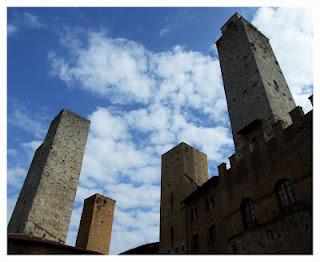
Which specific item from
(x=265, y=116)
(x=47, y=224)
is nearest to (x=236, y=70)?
(x=265, y=116)

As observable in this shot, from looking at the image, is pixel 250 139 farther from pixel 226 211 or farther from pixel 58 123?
pixel 58 123

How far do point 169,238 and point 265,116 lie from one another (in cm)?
1094

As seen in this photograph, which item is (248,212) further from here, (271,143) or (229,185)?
(271,143)

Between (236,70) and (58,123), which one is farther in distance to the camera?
A: (58,123)

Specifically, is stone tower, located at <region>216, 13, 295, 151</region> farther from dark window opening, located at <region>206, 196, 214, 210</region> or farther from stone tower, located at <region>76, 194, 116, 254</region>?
stone tower, located at <region>76, 194, 116, 254</region>

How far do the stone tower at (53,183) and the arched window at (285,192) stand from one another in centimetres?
1383

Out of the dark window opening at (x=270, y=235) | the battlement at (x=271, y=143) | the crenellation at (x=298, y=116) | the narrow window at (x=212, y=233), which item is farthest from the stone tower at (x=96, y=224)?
the crenellation at (x=298, y=116)

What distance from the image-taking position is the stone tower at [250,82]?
16078 millimetres

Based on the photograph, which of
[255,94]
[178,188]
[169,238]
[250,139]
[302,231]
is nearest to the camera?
[302,231]

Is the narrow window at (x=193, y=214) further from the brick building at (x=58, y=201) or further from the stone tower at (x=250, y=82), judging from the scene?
the stone tower at (x=250, y=82)

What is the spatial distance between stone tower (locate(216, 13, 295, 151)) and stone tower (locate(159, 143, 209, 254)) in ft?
23.3

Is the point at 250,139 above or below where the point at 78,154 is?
below

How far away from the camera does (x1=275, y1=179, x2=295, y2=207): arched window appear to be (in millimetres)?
11382

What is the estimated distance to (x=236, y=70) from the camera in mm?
19781
